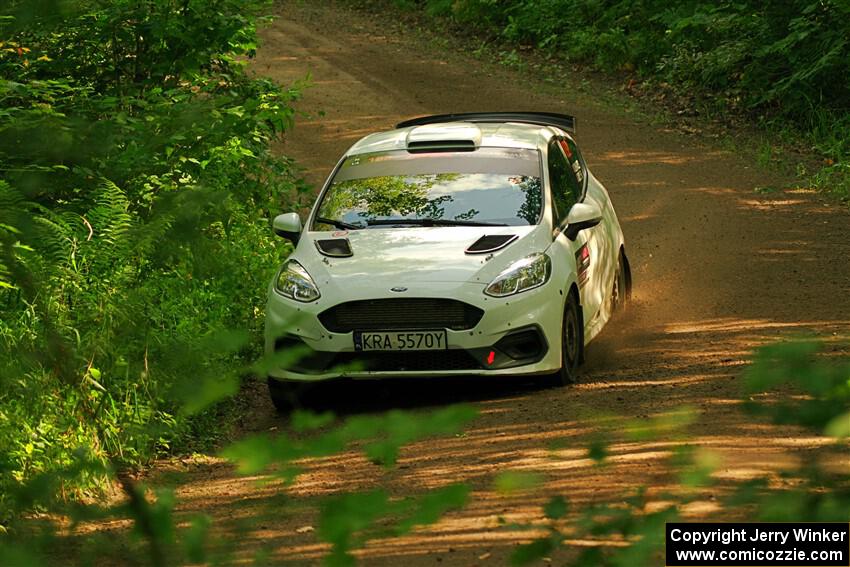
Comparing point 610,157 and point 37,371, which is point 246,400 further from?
point 610,157

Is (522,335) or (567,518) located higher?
(567,518)

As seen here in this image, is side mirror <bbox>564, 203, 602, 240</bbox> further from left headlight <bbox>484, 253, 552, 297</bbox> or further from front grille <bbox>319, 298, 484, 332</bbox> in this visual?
front grille <bbox>319, 298, 484, 332</bbox>

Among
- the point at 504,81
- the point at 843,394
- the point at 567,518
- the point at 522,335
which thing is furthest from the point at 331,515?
the point at 504,81

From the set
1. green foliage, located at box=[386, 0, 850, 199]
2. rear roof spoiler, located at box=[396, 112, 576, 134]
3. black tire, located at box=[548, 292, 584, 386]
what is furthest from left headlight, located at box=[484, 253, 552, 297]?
green foliage, located at box=[386, 0, 850, 199]

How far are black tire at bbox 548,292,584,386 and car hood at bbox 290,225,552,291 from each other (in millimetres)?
483

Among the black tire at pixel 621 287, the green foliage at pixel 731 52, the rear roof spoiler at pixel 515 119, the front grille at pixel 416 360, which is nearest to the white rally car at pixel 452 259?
the front grille at pixel 416 360

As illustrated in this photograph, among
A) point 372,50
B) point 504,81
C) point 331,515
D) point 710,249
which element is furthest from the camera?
point 372,50

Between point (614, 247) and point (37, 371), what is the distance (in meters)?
8.16

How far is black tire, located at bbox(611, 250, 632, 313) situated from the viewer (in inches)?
402

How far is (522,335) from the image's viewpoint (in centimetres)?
809

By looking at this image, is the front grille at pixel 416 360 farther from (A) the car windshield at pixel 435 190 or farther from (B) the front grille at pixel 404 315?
(A) the car windshield at pixel 435 190

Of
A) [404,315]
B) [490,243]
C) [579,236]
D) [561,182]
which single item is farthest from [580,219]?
[404,315]

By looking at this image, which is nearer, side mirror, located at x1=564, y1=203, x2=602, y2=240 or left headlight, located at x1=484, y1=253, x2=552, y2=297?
left headlight, located at x1=484, y1=253, x2=552, y2=297

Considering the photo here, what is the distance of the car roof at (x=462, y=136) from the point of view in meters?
9.51
